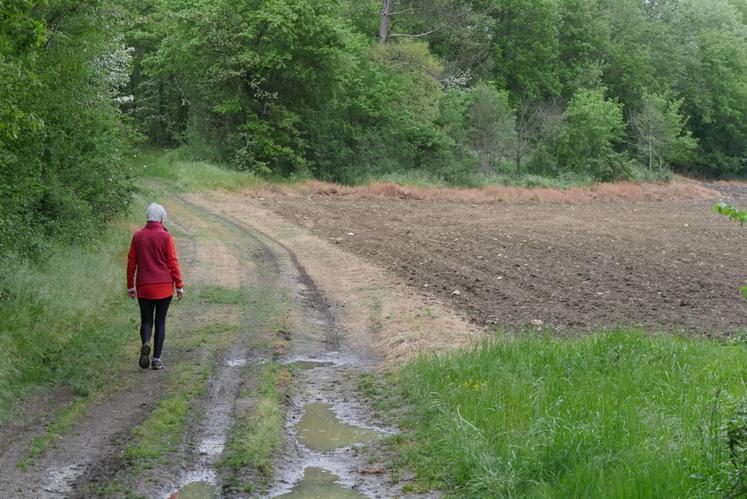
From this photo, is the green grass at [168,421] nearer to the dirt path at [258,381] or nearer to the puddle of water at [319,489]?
the dirt path at [258,381]

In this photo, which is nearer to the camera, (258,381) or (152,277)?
(258,381)

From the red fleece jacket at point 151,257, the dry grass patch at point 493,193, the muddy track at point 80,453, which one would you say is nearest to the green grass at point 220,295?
the red fleece jacket at point 151,257

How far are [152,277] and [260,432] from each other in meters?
3.38

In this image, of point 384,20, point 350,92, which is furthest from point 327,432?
point 384,20

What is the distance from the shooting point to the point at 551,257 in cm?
2173

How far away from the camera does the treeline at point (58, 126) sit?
33.4ft

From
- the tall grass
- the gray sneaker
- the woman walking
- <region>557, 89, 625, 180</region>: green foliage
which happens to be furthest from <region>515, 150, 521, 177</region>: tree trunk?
the gray sneaker

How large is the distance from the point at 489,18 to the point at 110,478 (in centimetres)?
6062

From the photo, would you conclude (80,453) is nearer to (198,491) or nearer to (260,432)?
(198,491)

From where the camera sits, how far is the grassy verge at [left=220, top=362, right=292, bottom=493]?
7070 mm

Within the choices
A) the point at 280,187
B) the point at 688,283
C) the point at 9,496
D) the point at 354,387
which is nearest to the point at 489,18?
the point at 280,187

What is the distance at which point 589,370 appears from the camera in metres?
8.85

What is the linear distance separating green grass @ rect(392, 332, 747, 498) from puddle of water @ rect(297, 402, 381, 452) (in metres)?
0.49

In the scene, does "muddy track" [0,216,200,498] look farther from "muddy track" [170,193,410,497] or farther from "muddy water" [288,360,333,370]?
"muddy water" [288,360,333,370]
